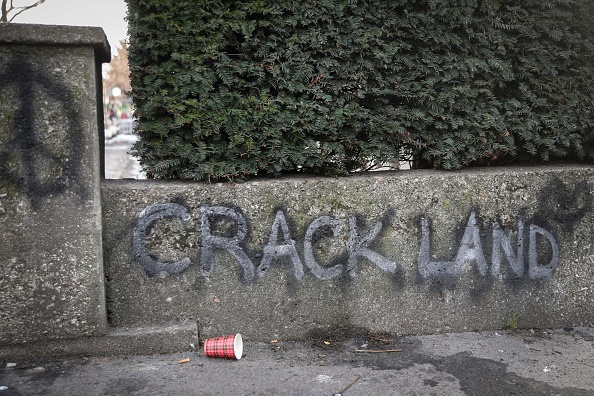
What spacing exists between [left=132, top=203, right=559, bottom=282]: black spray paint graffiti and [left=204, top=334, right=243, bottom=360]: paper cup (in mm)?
419

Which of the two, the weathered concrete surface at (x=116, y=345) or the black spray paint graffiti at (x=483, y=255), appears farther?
Answer: the black spray paint graffiti at (x=483, y=255)

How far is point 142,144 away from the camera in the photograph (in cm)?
368

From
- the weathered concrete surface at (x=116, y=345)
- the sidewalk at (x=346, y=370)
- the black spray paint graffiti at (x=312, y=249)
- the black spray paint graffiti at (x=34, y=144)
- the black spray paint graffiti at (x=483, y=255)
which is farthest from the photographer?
the black spray paint graffiti at (x=483, y=255)

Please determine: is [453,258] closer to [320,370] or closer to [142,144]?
[320,370]

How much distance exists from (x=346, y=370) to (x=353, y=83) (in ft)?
6.17

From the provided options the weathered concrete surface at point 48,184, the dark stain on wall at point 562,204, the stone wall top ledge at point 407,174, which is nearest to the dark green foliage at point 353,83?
the stone wall top ledge at point 407,174

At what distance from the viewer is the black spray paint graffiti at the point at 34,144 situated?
3.24m

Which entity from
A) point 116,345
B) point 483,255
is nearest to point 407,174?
point 483,255

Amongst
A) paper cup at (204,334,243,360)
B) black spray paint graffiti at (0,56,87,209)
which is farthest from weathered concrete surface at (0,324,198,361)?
black spray paint graffiti at (0,56,87,209)

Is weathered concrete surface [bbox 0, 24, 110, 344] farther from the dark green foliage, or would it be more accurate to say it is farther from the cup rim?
the cup rim

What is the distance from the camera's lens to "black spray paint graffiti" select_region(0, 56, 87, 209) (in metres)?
3.24

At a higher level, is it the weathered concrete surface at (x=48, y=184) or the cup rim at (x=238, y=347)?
the weathered concrete surface at (x=48, y=184)

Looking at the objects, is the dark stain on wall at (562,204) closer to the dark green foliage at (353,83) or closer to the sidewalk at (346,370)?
the dark green foliage at (353,83)

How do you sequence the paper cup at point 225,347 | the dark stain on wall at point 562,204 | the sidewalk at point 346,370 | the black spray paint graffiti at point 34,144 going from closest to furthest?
the sidewalk at point 346,370
the black spray paint graffiti at point 34,144
the paper cup at point 225,347
the dark stain on wall at point 562,204
